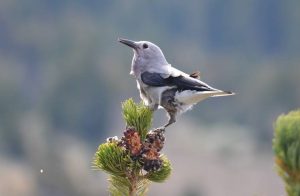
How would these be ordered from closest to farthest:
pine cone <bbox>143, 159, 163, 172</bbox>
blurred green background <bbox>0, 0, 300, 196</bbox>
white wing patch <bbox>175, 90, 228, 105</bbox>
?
pine cone <bbox>143, 159, 163, 172</bbox>, white wing patch <bbox>175, 90, 228, 105</bbox>, blurred green background <bbox>0, 0, 300, 196</bbox>

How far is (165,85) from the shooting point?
6.00 m

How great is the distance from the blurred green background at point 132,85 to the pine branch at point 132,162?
3293cm

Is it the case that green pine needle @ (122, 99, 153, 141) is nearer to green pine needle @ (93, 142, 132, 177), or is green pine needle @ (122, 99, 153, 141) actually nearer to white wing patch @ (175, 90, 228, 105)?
green pine needle @ (93, 142, 132, 177)

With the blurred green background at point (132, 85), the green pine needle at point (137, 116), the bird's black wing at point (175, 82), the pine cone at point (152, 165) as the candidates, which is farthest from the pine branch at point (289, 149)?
the blurred green background at point (132, 85)

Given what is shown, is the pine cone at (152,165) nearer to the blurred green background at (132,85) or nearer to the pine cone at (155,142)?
the pine cone at (155,142)

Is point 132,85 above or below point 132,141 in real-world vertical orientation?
above

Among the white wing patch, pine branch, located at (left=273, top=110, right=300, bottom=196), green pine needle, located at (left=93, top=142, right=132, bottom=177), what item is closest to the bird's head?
the white wing patch

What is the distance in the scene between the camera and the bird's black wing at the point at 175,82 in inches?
224

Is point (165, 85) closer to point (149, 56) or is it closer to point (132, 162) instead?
point (149, 56)

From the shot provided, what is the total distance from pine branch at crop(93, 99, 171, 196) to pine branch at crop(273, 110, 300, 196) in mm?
778

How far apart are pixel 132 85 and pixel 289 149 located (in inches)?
2514

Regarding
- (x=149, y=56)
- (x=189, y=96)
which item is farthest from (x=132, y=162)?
(x=149, y=56)

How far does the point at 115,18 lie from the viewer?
90812 millimetres

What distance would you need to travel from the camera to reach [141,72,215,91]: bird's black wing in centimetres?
569
